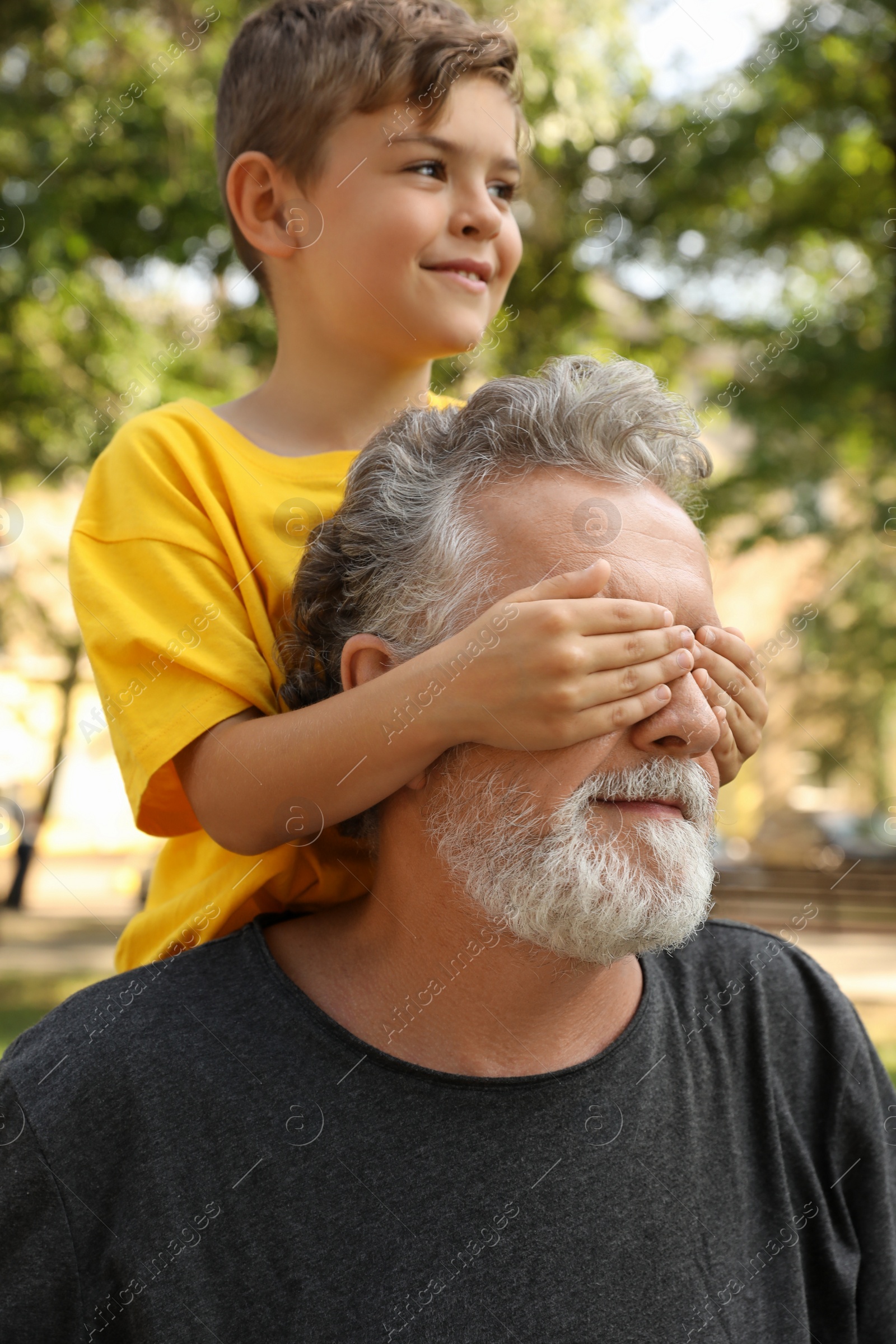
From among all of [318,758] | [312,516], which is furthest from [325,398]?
[318,758]

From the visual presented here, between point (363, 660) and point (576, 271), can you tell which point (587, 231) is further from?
point (363, 660)

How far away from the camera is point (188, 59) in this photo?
7715 millimetres

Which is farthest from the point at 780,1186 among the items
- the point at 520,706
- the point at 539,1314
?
the point at 520,706

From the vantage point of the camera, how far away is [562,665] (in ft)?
5.94

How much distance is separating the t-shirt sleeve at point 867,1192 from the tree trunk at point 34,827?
9.28 m

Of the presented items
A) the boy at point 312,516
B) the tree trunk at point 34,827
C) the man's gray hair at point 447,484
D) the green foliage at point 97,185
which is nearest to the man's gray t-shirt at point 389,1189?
the boy at point 312,516

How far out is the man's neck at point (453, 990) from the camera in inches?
81.1

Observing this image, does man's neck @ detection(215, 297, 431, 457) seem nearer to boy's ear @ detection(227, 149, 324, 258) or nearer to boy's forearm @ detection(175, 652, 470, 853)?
boy's ear @ detection(227, 149, 324, 258)

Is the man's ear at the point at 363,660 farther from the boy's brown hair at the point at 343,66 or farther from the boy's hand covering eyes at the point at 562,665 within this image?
the boy's brown hair at the point at 343,66

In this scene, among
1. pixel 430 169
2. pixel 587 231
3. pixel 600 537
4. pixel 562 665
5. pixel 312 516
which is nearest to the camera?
pixel 562 665

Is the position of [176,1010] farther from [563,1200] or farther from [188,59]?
[188,59]

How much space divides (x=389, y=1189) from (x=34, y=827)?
1457cm

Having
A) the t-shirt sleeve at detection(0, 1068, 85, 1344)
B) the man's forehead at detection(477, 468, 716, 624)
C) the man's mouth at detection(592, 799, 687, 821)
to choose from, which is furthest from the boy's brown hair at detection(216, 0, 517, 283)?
the t-shirt sleeve at detection(0, 1068, 85, 1344)

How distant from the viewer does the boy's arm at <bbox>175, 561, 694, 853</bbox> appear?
1839 mm
